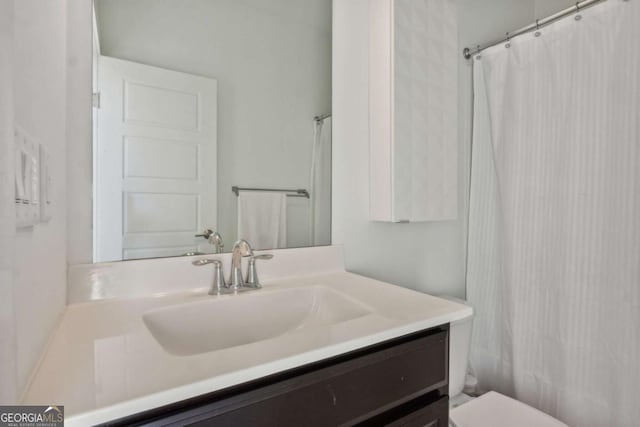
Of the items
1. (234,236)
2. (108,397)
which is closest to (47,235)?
(108,397)

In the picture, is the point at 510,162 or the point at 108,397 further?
the point at 510,162

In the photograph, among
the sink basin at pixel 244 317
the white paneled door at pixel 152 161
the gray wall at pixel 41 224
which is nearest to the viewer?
the gray wall at pixel 41 224

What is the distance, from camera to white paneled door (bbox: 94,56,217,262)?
0.89 meters

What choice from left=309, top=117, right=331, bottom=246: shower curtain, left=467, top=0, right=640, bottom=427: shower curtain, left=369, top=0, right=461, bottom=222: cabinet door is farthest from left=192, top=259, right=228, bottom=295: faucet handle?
left=467, top=0, right=640, bottom=427: shower curtain

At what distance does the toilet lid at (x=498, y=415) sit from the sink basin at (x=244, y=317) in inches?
25.9

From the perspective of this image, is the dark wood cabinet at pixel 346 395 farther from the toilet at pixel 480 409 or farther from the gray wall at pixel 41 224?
the toilet at pixel 480 409

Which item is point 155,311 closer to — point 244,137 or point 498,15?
point 244,137

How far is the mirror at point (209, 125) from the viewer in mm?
906

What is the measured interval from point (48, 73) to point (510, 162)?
1675mm

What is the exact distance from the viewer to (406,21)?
116 centimetres

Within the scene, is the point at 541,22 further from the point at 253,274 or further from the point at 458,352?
the point at 253,274

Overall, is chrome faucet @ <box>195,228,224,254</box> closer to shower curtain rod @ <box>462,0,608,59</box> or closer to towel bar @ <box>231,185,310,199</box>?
towel bar @ <box>231,185,310,199</box>

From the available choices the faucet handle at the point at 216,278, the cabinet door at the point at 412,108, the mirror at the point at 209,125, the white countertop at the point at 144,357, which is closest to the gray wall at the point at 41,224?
the white countertop at the point at 144,357

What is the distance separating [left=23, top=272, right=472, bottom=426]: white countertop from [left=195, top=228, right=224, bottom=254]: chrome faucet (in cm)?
22
